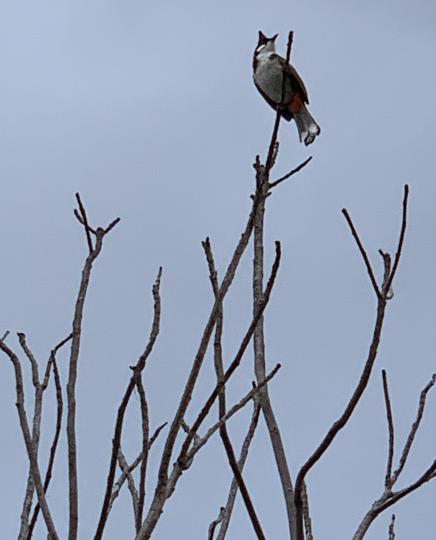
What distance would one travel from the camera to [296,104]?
25.7 ft

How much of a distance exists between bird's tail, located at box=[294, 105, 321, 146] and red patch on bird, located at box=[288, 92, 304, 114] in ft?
0.11

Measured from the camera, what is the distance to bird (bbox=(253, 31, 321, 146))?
25.1 feet

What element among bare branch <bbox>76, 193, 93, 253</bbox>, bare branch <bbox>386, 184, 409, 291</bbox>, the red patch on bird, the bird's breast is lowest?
bare branch <bbox>386, 184, 409, 291</bbox>

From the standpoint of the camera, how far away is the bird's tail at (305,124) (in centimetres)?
750

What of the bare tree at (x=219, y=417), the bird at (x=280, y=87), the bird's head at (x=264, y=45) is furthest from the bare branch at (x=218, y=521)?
the bird's head at (x=264, y=45)

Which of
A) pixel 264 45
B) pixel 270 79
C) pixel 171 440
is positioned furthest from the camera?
pixel 264 45

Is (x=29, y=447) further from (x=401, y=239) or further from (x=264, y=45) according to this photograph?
(x=264, y=45)

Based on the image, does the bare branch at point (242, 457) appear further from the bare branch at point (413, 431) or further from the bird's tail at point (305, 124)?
the bird's tail at point (305, 124)

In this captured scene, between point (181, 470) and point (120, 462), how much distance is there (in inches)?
34.3

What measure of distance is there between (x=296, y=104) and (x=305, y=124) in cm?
24

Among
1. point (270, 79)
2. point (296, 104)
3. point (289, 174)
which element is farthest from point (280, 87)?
point (289, 174)

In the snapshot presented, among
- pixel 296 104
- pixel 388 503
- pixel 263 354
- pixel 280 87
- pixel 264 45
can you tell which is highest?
pixel 264 45

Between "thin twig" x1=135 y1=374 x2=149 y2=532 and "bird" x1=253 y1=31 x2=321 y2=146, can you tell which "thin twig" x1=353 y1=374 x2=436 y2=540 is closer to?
"thin twig" x1=135 y1=374 x2=149 y2=532

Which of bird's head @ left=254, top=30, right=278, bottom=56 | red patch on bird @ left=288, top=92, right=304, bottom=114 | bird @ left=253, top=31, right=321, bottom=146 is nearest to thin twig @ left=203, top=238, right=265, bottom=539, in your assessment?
bird @ left=253, top=31, right=321, bottom=146
